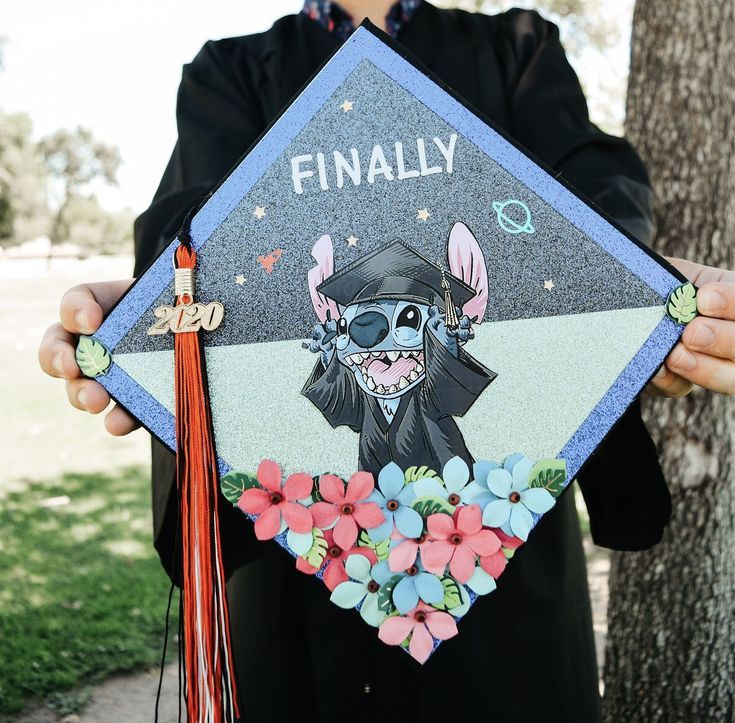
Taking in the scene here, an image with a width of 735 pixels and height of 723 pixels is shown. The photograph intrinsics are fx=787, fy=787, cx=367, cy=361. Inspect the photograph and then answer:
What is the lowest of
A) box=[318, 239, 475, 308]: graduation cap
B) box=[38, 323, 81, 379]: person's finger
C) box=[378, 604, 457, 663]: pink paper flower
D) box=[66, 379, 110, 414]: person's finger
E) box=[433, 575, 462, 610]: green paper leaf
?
box=[378, 604, 457, 663]: pink paper flower

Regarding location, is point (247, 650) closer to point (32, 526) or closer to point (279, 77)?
point (279, 77)

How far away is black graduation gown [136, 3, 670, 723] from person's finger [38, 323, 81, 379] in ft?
0.76

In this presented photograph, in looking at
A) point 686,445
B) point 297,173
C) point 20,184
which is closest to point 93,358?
point 297,173

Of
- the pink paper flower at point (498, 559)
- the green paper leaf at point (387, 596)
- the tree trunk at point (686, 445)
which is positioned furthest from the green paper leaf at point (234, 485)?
the tree trunk at point (686, 445)

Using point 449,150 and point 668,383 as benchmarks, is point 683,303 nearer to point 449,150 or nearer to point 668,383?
point 668,383

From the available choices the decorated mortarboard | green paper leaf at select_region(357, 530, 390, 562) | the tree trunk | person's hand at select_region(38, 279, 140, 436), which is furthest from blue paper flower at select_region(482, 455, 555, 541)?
the tree trunk

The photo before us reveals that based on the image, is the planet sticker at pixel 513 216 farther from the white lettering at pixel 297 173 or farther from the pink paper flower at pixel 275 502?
the pink paper flower at pixel 275 502

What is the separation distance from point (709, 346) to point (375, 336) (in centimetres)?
41

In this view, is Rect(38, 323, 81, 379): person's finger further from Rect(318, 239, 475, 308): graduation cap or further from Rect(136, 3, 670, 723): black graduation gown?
Rect(318, 239, 475, 308): graduation cap

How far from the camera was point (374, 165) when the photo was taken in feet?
3.35

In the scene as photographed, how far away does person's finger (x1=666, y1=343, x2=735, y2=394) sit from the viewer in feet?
3.22

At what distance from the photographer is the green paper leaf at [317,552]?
976 mm

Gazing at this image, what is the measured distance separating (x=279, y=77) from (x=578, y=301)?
732 mm

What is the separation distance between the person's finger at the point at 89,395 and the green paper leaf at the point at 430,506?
1.40 ft
